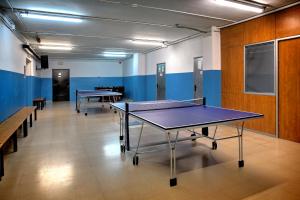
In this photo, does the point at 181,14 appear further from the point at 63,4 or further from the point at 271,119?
the point at 271,119

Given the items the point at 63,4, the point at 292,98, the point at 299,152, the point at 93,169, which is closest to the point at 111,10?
the point at 63,4

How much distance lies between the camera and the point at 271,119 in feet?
17.1

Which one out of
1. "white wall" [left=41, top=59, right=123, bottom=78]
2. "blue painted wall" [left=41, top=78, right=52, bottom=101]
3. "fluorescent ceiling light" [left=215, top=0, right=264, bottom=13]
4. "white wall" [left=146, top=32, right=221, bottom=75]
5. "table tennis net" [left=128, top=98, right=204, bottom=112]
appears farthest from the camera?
"white wall" [left=41, top=59, right=123, bottom=78]

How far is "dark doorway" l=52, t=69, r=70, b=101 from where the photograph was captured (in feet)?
49.8

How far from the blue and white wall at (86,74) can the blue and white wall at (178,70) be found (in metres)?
1.12

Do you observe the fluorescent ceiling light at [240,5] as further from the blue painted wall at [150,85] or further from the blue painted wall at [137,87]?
the blue painted wall at [137,87]

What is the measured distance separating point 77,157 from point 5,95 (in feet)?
9.35

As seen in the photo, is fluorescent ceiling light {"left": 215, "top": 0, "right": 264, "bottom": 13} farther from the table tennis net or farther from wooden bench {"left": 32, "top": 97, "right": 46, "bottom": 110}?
wooden bench {"left": 32, "top": 97, "right": 46, "bottom": 110}

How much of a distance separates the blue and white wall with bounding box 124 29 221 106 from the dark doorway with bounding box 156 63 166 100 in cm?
29

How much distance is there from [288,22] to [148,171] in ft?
14.1

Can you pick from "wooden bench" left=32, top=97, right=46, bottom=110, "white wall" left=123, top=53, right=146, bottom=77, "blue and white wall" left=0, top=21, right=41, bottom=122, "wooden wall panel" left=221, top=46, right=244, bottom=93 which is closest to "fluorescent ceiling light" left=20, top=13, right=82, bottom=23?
"blue and white wall" left=0, top=21, right=41, bottom=122

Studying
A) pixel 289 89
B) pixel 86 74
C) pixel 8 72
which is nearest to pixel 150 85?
pixel 86 74

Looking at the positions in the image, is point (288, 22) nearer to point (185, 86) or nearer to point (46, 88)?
point (185, 86)

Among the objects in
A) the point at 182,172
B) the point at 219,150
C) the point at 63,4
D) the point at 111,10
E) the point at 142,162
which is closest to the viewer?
the point at 182,172
